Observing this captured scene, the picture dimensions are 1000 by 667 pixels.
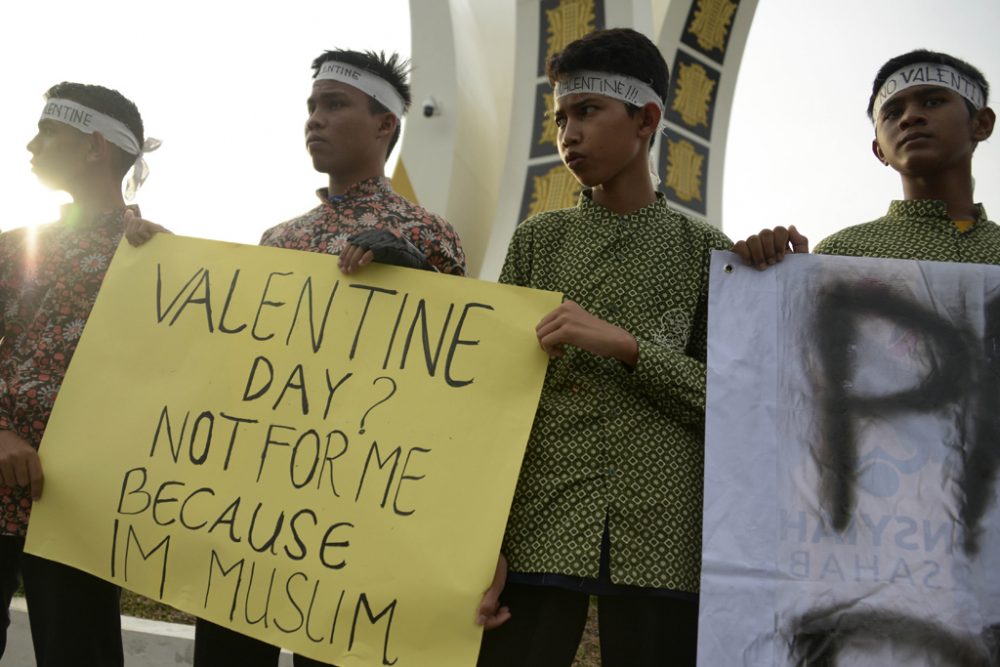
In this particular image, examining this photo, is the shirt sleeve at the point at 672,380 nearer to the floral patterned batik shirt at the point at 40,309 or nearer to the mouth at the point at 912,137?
the mouth at the point at 912,137

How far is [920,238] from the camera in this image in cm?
209

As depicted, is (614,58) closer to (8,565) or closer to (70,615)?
(70,615)

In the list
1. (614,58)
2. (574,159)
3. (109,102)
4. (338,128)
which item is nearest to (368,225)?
(338,128)

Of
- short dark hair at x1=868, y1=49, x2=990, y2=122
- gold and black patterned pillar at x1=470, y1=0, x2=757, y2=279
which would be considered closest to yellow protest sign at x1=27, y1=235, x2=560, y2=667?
short dark hair at x1=868, y1=49, x2=990, y2=122

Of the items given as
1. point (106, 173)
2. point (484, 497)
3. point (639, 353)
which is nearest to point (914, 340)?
point (639, 353)

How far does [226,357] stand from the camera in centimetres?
211

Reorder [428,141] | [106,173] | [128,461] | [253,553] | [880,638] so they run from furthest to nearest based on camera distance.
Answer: [428,141] → [106,173] → [128,461] → [253,553] → [880,638]

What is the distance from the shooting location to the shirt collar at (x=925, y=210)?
6.98 ft

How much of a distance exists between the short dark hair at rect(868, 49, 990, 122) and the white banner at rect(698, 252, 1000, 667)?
681mm

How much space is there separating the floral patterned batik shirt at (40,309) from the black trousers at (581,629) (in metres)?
1.25

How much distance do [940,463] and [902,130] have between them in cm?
88

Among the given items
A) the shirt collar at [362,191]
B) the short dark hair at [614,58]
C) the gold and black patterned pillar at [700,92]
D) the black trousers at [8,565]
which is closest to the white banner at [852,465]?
the short dark hair at [614,58]

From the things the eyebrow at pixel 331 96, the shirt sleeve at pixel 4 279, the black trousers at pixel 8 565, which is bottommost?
the black trousers at pixel 8 565

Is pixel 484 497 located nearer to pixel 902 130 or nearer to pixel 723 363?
pixel 723 363
